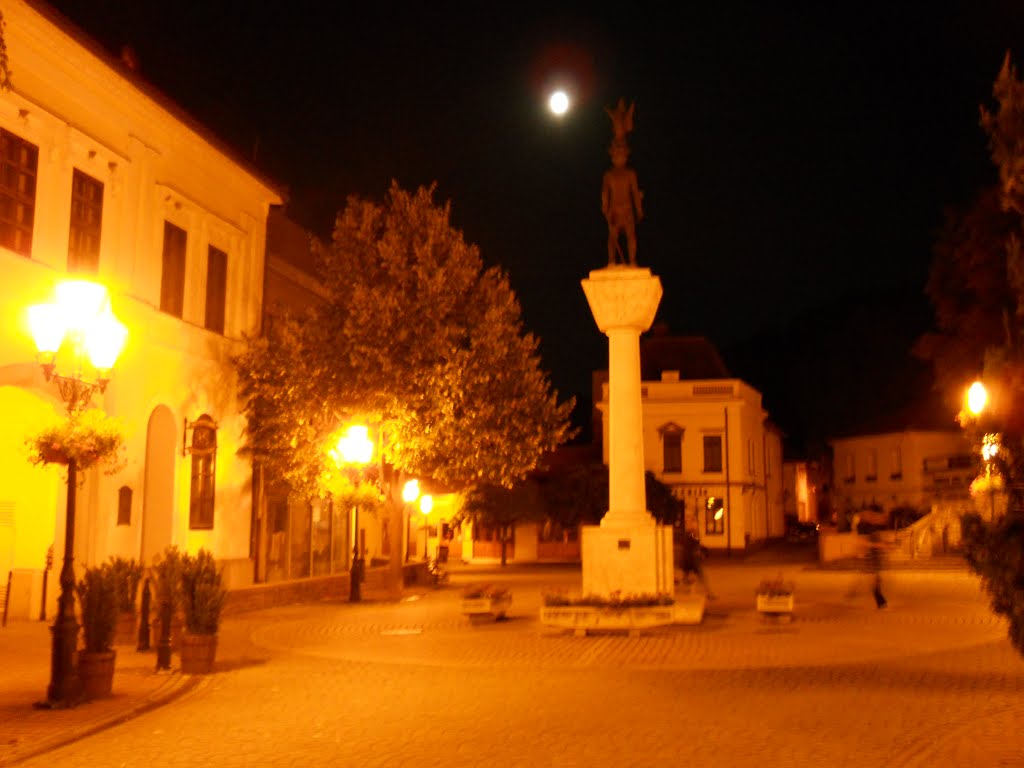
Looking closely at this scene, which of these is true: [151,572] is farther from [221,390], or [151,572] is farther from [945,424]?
[945,424]

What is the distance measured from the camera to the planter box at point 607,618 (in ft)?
56.0

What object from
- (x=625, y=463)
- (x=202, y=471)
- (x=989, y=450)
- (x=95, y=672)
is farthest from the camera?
(x=202, y=471)

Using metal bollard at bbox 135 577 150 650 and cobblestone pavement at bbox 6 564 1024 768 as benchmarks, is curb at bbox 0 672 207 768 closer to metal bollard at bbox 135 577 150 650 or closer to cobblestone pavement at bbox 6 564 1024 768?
cobblestone pavement at bbox 6 564 1024 768

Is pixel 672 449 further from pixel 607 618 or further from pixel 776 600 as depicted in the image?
pixel 607 618

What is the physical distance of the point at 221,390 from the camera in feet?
81.8

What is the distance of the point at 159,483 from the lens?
23.4 m

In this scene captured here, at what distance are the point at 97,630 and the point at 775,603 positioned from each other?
1111cm

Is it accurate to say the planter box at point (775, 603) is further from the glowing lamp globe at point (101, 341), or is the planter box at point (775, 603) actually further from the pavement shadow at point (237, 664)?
the glowing lamp globe at point (101, 341)

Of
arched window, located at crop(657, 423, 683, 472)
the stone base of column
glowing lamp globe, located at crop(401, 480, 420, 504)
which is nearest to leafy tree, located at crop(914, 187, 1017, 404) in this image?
glowing lamp globe, located at crop(401, 480, 420, 504)

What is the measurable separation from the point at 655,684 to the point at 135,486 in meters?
12.4

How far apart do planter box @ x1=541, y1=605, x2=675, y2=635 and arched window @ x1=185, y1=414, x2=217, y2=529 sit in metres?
9.85

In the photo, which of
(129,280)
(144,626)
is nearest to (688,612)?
(144,626)

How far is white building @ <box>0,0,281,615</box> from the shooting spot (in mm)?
18719

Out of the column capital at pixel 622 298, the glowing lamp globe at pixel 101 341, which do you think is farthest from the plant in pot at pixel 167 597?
the column capital at pixel 622 298
